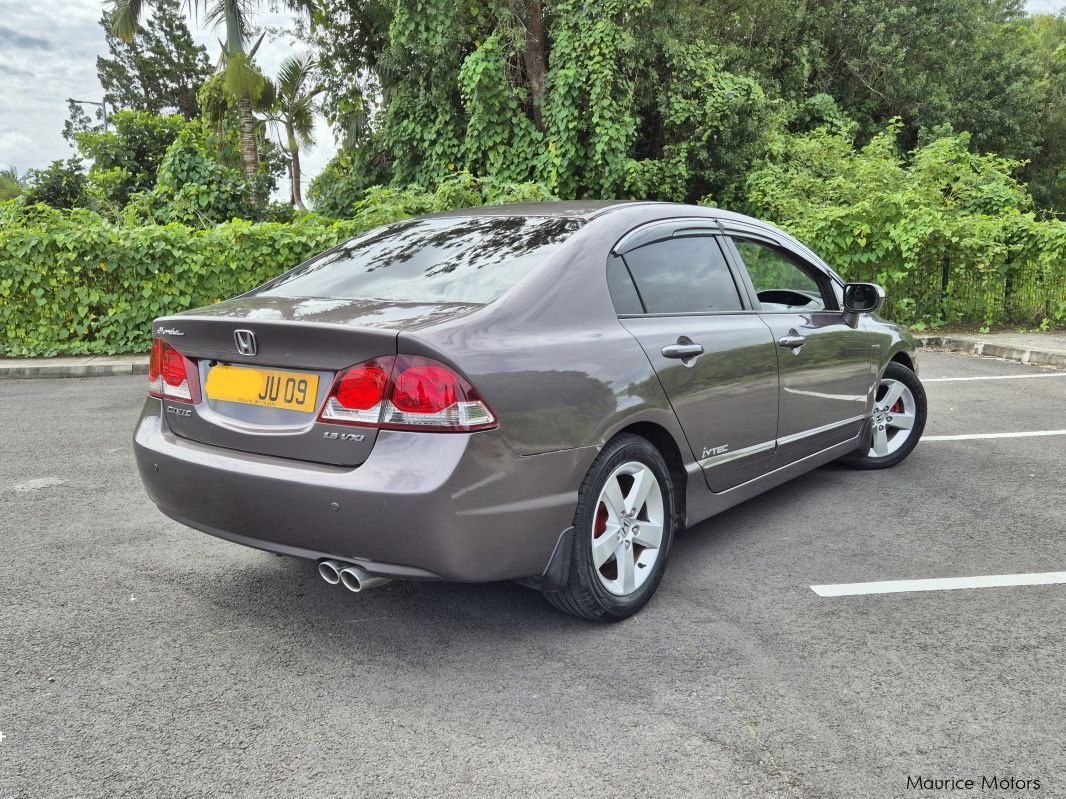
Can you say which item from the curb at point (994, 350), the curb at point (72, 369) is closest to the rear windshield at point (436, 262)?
the curb at point (72, 369)

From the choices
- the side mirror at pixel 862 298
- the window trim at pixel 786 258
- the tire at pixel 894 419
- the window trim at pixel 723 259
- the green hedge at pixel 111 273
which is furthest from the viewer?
the green hedge at pixel 111 273

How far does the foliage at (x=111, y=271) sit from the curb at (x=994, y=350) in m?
8.08

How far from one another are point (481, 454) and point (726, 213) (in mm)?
2202

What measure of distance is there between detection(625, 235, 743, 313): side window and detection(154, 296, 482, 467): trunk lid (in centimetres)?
91

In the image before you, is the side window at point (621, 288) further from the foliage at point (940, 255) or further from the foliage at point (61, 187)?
→ the foliage at point (61, 187)

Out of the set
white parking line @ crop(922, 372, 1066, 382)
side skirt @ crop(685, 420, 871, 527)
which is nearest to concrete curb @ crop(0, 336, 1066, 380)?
white parking line @ crop(922, 372, 1066, 382)

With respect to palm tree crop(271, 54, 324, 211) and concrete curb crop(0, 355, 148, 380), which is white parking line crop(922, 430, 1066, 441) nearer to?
concrete curb crop(0, 355, 148, 380)

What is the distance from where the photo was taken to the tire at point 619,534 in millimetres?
3049

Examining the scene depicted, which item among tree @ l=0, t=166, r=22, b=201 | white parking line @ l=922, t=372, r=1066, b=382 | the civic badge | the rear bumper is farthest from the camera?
tree @ l=0, t=166, r=22, b=201

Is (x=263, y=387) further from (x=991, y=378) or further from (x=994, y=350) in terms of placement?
(x=994, y=350)

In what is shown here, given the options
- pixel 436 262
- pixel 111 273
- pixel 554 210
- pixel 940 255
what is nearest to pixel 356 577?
pixel 436 262

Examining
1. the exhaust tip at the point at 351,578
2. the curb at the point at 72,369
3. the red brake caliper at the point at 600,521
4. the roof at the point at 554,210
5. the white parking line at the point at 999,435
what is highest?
the roof at the point at 554,210

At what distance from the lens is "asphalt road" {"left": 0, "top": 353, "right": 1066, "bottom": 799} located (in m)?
2.36

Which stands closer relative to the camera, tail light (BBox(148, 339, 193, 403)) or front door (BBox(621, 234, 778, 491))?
tail light (BBox(148, 339, 193, 403))
